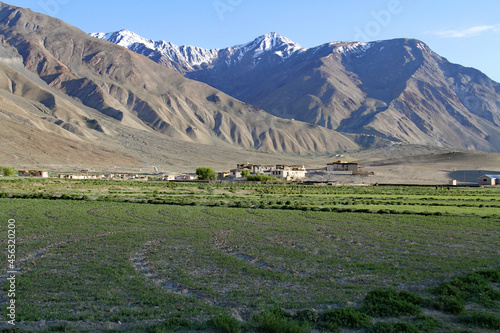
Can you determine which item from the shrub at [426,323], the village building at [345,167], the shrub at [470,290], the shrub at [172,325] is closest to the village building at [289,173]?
the village building at [345,167]

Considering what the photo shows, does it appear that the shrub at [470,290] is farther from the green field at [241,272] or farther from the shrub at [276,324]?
the shrub at [276,324]

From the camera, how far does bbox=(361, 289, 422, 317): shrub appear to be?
347 inches

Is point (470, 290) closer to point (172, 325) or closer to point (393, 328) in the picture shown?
point (393, 328)

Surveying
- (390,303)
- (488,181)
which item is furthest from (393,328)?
(488,181)

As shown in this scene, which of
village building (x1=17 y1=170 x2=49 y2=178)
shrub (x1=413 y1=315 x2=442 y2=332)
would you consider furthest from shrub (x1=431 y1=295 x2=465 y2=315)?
village building (x1=17 y1=170 x2=49 y2=178)

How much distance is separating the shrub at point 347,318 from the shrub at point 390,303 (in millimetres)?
498

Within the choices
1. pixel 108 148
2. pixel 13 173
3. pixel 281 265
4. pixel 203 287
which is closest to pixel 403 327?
pixel 203 287

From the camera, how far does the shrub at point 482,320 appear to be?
810 centimetres

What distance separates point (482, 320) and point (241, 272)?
585 cm

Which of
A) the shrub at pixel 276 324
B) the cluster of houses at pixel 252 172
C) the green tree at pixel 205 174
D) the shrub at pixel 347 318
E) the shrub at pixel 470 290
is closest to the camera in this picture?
the shrub at pixel 276 324

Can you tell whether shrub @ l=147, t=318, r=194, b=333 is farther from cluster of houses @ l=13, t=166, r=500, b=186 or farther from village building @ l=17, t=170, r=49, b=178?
village building @ l=17, t=170, r=49, b=178

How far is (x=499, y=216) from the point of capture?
1078 inches

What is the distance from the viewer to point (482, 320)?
27.2 ft

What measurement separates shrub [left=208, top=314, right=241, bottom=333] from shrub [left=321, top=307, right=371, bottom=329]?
171 cm
